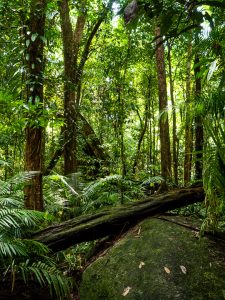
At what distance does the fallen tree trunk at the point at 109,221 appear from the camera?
357 centimetres

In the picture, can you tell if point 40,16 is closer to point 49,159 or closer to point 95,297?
point 95,297

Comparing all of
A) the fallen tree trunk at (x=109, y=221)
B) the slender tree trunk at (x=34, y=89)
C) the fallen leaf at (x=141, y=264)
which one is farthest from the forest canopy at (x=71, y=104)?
the fallen leaf at (x=141, y=264)

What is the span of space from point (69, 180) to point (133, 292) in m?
3.45

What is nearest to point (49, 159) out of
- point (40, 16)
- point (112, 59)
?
point (112, 59)

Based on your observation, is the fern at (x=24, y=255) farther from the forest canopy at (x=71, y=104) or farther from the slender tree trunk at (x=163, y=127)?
the slender tree trunk at (x=163, y=127)

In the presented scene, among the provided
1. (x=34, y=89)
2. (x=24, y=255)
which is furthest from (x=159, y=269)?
(x=34, y=89)

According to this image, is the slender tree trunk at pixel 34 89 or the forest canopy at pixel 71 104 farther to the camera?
the slender tree trunk at pixel 34 89

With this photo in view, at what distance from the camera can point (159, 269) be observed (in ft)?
9.75

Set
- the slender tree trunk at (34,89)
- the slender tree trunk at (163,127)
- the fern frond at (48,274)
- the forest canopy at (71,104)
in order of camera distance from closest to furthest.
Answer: the forest canopy at (71,104), the fern frond at (48,274), the slender tree trunk at (34,89), the slender tree trunk at (163,127)

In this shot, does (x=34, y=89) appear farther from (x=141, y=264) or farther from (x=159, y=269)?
(x=159, y=269)

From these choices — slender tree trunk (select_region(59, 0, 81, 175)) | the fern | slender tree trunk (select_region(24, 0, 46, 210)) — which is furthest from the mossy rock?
slender tree trunk (select_region(59, 0, 81, 175))

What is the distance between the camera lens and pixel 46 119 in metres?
3.62

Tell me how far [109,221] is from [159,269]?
95 cm

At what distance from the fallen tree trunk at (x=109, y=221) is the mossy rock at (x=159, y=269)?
0.26m
